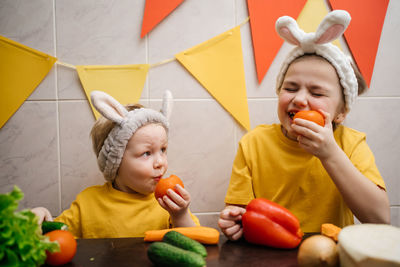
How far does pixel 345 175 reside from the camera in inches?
37.6

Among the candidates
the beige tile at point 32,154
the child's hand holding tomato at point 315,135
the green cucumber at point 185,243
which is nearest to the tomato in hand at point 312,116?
the child's hand holding tomato at point 315,135

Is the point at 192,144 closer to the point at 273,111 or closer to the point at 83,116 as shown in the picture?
the point at 273,111

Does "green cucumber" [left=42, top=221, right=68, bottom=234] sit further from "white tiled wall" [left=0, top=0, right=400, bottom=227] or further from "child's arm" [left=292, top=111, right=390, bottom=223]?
"child's arm" [left=292, top=111, right=390, bottom=223]

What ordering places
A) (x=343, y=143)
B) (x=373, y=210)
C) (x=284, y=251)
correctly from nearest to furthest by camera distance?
(x=284, y=251), (x=373, y=210), (x=343, y=143)

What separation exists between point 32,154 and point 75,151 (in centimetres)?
19

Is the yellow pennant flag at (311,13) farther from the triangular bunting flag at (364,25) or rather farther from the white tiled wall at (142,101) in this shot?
the white tiled wall at (142,101)

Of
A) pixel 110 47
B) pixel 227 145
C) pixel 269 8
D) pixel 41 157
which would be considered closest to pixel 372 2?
pixel 269 8

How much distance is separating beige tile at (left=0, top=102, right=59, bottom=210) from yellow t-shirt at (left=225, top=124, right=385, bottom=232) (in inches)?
32.8

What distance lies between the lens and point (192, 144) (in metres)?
1.42

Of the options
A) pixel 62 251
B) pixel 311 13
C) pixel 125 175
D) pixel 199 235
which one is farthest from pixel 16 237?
pixel 311 13

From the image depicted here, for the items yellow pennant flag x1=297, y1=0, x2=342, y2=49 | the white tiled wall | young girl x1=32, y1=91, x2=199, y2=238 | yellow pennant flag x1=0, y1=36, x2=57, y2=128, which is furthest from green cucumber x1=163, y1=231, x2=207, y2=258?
yellow pennant flag x1=297, y1=0, x2=342, y2=49

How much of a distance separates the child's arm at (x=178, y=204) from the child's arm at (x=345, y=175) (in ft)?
1.40

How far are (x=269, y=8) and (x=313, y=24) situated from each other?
23 centimetres

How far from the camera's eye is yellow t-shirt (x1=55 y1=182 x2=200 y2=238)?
3.60ft
